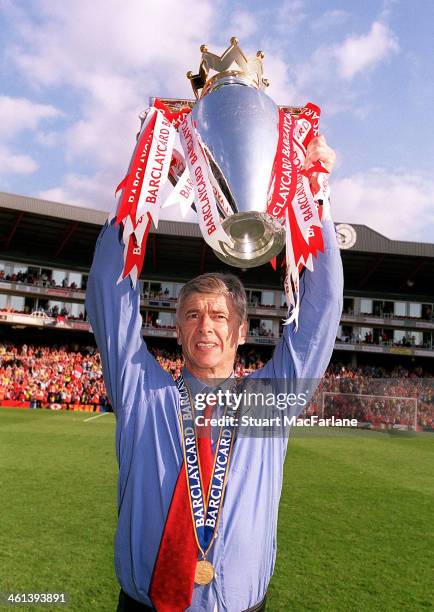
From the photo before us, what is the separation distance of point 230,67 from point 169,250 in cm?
3577

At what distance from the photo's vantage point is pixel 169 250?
37281 millimetres

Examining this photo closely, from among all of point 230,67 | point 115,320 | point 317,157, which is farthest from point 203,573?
point 230,67

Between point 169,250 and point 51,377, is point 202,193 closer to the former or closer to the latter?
point 51,377

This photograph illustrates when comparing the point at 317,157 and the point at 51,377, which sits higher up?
the point at 317,157

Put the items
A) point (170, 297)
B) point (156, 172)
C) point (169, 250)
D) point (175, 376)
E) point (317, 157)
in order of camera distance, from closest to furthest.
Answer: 1. point (156, 172)
2. point (317, 157)
3. point (175, 376)
4. point (169, 250)
5. point (170, 297)

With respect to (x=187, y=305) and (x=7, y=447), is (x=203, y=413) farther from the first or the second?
(x=7, y=447)

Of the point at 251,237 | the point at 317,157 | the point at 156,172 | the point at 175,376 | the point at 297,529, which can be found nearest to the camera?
the point at 251,237

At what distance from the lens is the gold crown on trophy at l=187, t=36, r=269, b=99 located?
1836 mm

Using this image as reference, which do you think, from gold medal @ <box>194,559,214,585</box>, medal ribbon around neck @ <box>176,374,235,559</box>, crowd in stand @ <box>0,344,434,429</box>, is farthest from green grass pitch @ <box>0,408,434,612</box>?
crowd in stand @ <box>0,344,434,429</box>

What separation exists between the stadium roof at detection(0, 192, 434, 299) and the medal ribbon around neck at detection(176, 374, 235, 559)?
105ft

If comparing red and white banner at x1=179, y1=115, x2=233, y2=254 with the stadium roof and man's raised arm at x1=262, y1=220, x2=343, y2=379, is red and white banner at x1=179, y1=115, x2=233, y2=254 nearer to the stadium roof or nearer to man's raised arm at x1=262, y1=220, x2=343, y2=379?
man's raised arm at x1=262, y1=220, x2=343, y2=379

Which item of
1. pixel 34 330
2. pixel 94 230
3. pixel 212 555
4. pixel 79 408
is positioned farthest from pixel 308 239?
pixel 34 330

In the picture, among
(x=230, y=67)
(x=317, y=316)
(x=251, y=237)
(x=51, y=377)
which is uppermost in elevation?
(x=230, y=67)

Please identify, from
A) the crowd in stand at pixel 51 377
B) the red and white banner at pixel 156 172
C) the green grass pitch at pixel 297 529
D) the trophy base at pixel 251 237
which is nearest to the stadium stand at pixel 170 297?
the crowd in stand at pixel 51 377
